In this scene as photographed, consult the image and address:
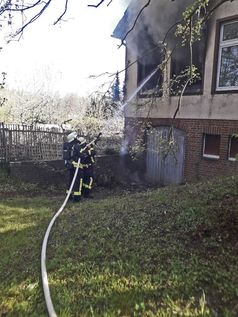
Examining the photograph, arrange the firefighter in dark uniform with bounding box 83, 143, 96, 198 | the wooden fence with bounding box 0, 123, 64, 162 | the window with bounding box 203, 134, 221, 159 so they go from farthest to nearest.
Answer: the wooden fence with bounding box 0, 123, 64, 162 < the window with bounding box 203, 134, 221, 159 < the firefighter in dark uniform with bounding box 83, 143, 96, 198

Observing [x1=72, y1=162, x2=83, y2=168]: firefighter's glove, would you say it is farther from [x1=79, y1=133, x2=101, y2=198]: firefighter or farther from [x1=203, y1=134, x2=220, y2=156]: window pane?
[x1=203, y1=134, x2=220, y2=156]: window pane

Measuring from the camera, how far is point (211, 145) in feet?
→ 35.2

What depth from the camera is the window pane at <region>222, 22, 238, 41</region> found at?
32.4 feet

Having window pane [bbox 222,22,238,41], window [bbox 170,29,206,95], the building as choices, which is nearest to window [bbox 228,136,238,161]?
the building

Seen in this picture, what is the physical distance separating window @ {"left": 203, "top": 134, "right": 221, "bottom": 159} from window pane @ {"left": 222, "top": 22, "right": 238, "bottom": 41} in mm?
2996

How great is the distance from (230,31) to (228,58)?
795mm

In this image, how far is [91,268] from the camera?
12.4 ft

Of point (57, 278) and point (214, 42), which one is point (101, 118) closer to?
point (214, 42)

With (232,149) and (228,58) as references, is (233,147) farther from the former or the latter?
(228,58)

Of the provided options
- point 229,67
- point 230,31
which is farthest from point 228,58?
point 230,31

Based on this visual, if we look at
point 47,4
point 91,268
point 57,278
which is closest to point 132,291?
point 91,268

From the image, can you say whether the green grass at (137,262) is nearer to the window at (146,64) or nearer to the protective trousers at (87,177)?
the protective trousers at (87,177)

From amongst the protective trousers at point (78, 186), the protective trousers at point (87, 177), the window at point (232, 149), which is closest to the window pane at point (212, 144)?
the window at point (232, 149)

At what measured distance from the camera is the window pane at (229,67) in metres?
9.97
